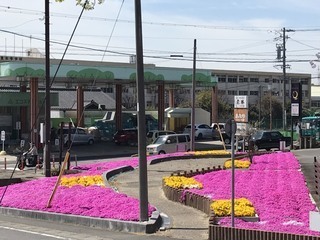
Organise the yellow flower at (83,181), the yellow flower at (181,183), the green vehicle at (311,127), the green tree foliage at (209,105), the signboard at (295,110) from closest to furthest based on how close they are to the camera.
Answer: the yellow flower at (181,183) → the yellow flower at (83,181) → the signboard at (295,110) → the green vehicle at (311,127) → the green tree foliage at (209,105)

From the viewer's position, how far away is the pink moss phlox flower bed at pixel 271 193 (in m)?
12.0

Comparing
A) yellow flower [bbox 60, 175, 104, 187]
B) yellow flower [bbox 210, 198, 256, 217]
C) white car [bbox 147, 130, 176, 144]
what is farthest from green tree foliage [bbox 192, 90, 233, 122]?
yellow flower [bbox 210, 198, 256, 217]

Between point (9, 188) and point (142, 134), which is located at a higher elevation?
point (142, 134)

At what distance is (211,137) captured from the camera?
218ft

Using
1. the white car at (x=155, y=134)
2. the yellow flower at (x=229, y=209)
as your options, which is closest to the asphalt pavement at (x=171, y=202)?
the yellow flower at (x=229, y=209)

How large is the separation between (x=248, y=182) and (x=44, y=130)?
11925 mm

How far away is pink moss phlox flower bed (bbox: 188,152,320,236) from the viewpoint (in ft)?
39.4

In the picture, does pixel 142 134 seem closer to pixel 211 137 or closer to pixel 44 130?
pixel 44 130

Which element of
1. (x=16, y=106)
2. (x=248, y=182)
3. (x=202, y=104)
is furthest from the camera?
(x=202, y=104)

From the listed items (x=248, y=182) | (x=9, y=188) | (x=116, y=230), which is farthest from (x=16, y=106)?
(x=116, y=230)

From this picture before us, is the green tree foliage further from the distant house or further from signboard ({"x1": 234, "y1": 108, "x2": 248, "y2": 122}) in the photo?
signboard ({"x1": 234, "y1": 108, "x2": 248, "y2": 122})

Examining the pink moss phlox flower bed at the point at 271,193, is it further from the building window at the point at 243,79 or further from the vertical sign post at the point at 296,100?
the building window at the point at 243,79

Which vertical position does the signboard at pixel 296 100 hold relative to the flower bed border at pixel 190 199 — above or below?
above

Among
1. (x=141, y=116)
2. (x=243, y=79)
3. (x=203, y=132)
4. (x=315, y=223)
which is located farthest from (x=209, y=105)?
(x=315, y=223)
